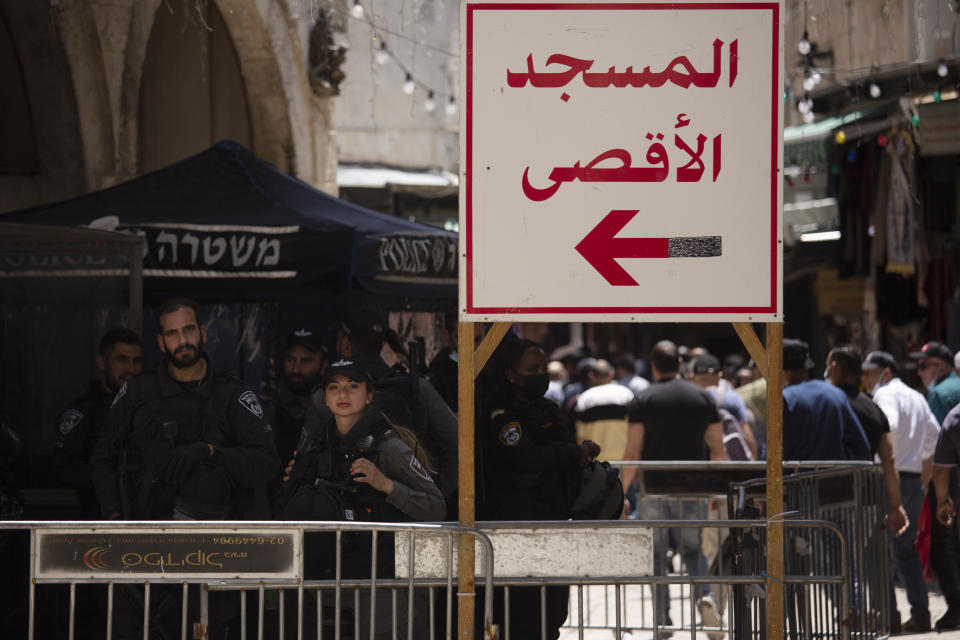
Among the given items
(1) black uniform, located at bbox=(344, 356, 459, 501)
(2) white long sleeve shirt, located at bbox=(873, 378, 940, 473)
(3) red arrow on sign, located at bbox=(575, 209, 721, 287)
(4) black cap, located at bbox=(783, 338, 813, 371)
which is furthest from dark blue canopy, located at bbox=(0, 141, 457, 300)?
(3) red arrow on sign, located at bbox=(575, 209, 721, 287)

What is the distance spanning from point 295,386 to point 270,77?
6.19m

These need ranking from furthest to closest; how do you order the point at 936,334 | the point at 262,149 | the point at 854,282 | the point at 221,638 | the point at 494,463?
the point at 854,282, the point at 936,334, the point at 262,149, the point at 494,463, the point at 221,638

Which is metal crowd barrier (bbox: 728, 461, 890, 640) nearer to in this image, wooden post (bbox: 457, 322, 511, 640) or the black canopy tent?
wooden post (bbox: 457, 322, 511, 640)

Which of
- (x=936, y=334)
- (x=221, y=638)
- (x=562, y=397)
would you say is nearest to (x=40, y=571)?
(x=221, y=638)

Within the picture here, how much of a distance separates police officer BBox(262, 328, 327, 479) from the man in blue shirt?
3.32 m

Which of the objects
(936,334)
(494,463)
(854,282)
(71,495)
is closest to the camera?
(494,463)

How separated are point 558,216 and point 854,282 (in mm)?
13893

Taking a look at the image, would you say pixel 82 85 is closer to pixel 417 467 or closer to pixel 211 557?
pixel 417 467

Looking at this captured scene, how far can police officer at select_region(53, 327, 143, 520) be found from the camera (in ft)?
23.0

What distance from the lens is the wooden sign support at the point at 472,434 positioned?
4688mm

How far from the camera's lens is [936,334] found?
49.9 feet

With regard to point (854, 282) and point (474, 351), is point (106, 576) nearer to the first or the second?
point (474, 351)

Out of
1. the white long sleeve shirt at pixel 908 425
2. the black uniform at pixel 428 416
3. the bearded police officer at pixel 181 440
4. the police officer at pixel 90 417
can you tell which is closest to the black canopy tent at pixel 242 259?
the police officer at pixel 90 417

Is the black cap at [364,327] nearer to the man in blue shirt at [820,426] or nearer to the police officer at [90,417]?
the police officer at [90,417]
